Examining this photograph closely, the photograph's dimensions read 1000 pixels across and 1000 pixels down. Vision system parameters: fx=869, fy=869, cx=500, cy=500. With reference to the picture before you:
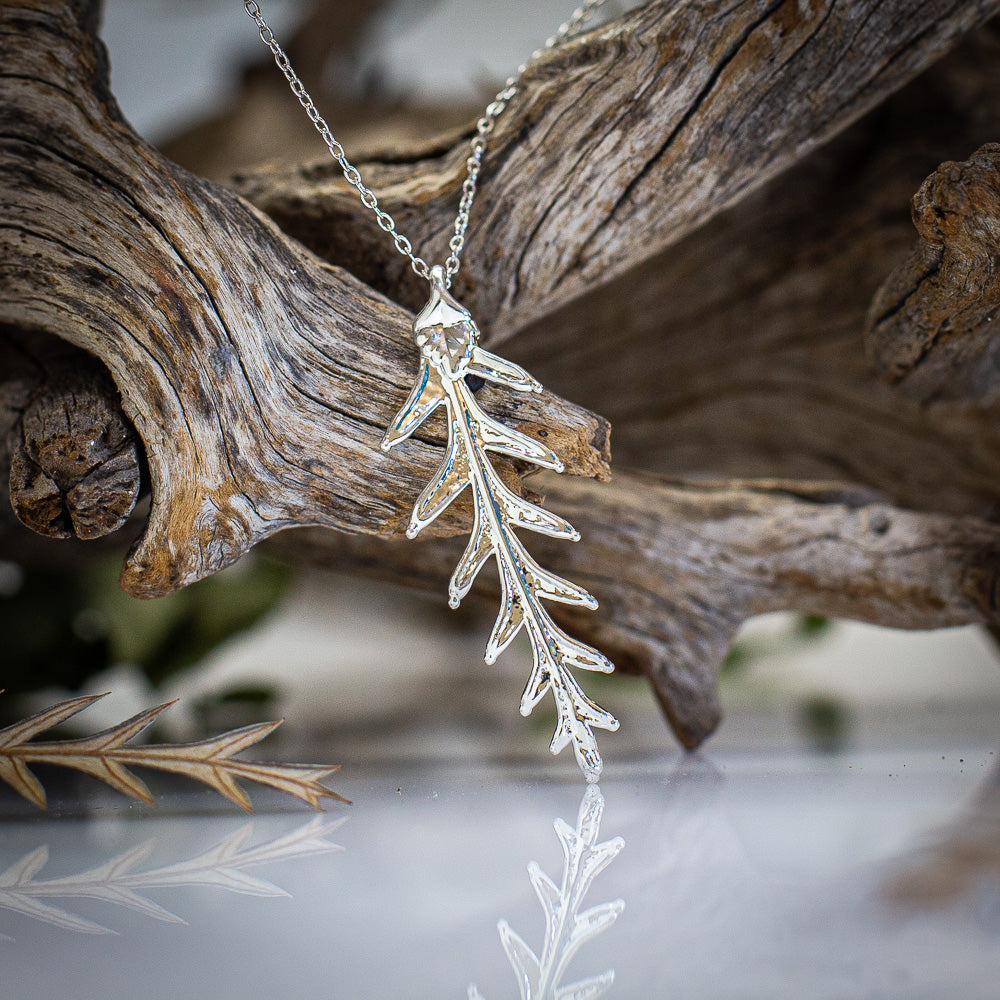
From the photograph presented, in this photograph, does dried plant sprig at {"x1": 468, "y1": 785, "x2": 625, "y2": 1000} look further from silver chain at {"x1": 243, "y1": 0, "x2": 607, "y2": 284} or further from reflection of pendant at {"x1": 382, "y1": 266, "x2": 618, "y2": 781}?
silver chain at {"x1": 243, "y1": 0, "x2": 607, "y2": 284}

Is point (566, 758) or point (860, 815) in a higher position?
point (566, 758)

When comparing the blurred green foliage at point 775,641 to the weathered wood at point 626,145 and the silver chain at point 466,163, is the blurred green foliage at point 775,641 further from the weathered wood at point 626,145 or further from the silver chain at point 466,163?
the silver chain at point 466,163

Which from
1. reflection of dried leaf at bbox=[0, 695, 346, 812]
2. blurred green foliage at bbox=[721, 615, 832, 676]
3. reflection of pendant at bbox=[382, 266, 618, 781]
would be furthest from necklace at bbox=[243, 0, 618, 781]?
blurred green foliage at bbox=[721, 615, 832, 676]

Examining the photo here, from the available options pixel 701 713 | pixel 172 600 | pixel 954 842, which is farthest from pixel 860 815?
pixel 172 600

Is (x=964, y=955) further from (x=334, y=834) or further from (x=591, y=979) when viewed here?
(x=334, y=834)

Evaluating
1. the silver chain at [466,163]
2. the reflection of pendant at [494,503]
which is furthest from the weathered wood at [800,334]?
the reflection of pendant at [494,503]

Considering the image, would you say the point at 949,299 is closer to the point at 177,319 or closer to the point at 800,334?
the point at 800,334
